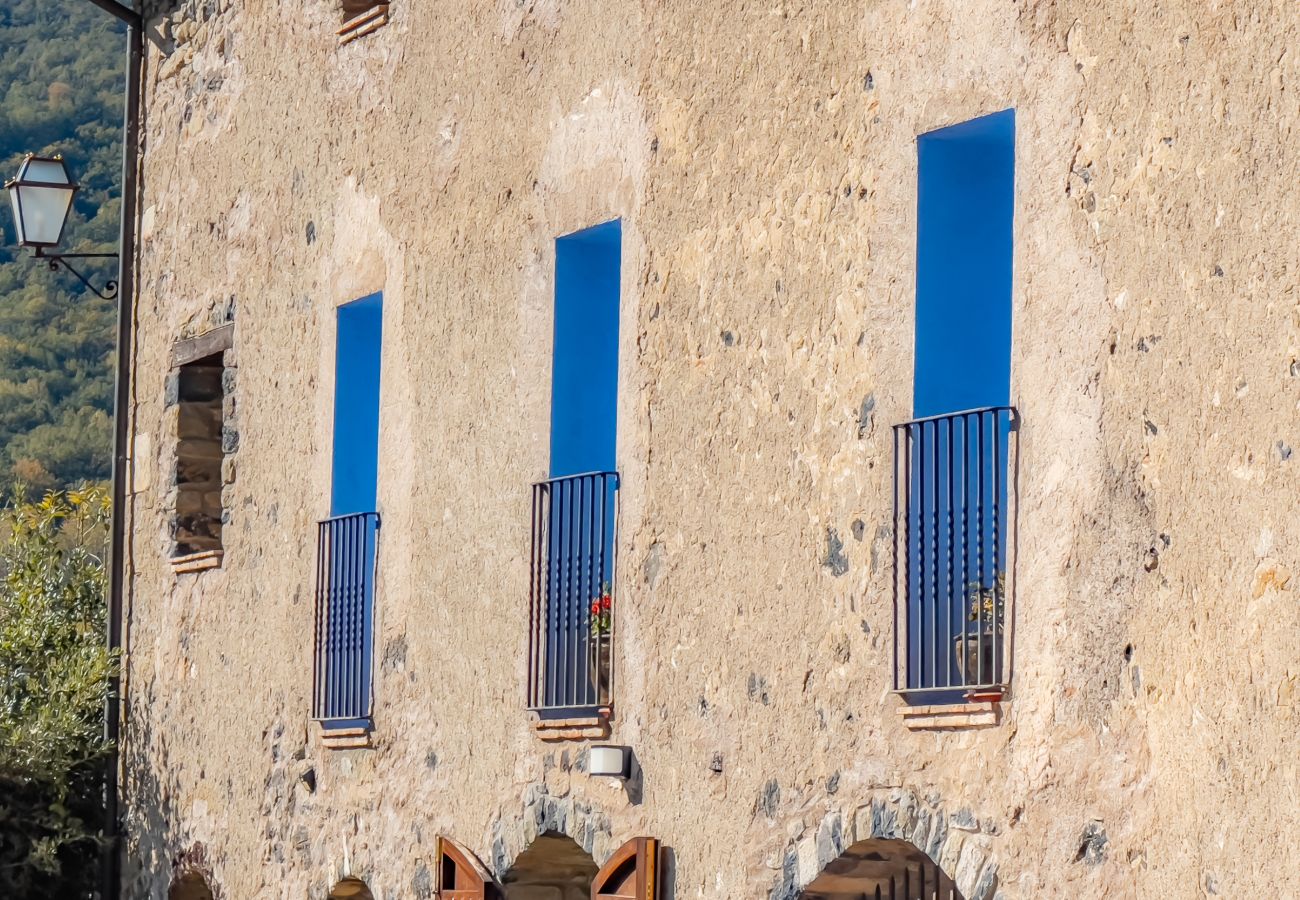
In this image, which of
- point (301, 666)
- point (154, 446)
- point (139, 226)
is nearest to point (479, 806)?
point (301, 666)

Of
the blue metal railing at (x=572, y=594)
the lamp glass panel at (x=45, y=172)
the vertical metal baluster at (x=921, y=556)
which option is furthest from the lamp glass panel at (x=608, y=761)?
the lamp glass panel at (x=45, y=172)

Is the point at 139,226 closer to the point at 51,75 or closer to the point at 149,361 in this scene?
the point at 149,361

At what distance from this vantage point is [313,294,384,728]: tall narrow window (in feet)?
38.1

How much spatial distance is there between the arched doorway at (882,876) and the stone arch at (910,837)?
49 millimetres

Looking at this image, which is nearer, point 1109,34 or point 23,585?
point 1109,34

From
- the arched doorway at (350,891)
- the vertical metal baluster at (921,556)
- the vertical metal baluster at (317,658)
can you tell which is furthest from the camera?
the vertical metal baluster at (317,658)

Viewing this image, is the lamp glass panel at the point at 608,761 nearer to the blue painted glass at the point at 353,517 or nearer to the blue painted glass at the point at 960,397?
the blue painted glass at the point at 960,397

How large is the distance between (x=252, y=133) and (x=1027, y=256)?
20.8ft

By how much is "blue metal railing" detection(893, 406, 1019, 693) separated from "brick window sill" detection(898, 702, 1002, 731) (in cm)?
7

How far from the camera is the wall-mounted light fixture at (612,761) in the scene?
9.52m

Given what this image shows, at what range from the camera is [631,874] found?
943cm

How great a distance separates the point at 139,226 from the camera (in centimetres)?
1454

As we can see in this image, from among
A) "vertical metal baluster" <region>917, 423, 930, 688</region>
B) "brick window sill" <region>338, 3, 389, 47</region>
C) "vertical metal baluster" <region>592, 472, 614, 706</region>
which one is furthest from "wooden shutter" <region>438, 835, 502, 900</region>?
"brick window sill" <region>338, 3, 389, 47</region>

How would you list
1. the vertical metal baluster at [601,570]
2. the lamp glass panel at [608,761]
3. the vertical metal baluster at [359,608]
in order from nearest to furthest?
the lamp glass panel at [608,761] < the vertical metal baluster at [601,570] < the vertical metal baluster at [359,608]
